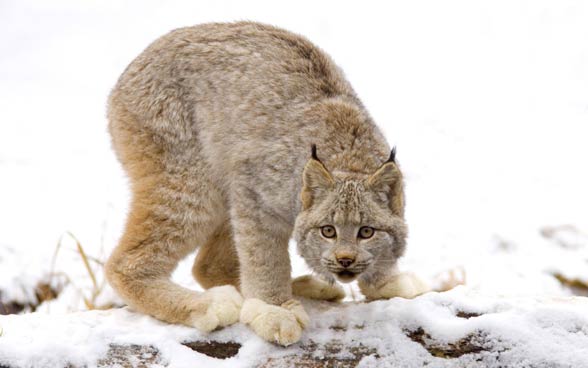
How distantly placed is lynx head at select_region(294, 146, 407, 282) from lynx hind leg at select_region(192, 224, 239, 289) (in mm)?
1277

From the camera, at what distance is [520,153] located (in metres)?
9.16

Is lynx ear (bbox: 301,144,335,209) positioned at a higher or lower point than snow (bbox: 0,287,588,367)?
higher

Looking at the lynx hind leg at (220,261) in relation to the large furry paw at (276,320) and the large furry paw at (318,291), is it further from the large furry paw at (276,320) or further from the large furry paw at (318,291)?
the large furry paw at (276,320)

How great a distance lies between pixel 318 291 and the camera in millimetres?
5539

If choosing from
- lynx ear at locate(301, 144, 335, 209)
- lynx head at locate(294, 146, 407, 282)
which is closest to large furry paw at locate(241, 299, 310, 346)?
lynx head at locate(294, 146, 407, 282)

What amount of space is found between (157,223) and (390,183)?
165 cm

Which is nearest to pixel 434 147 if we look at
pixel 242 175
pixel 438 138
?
pixel 438 138

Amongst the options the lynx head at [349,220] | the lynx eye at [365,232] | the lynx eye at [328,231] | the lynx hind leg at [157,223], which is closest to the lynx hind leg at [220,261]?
the lynx hind leg at [157,223]

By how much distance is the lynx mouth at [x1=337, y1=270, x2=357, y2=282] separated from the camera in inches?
177

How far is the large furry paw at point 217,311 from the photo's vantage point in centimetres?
483

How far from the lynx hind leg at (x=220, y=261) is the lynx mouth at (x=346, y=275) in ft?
4.96

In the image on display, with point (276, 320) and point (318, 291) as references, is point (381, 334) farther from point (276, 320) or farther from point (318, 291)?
point (318, 291)

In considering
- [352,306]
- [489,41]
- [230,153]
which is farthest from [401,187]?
[489,41]

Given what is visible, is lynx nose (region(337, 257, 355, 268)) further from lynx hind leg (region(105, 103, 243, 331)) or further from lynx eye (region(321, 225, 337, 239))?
lynx hind leg (region(105, 103, 243, 331))
